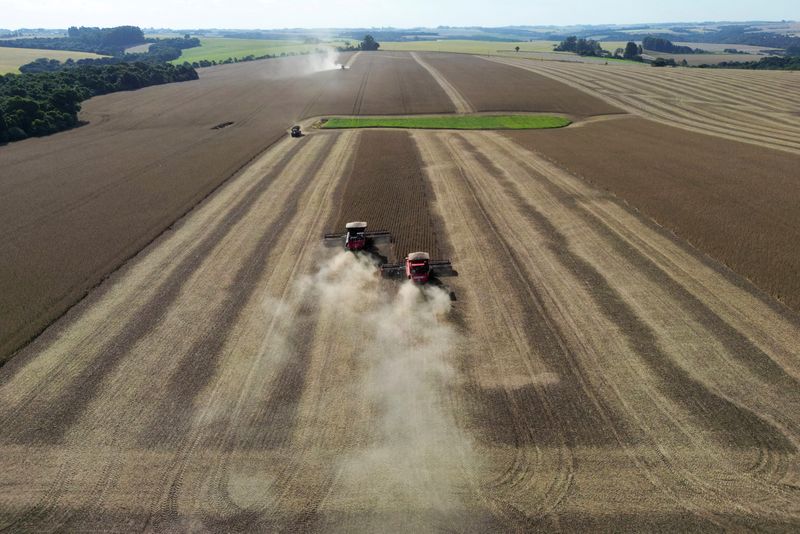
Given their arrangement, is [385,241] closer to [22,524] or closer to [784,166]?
[22,524]

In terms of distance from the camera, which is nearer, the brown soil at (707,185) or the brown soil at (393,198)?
the brown soil at (707,185)

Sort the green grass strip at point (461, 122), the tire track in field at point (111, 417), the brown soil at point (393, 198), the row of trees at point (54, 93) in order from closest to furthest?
the tire track in field at point (111, 417), the brown soil at point (393, 198), the row of trees at point (54, 93), the green grass strip at point (461, 122)

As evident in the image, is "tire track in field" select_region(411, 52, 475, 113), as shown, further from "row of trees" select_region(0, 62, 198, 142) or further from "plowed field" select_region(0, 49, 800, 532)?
"row of trees" select_region(0, 62, 198, 142)

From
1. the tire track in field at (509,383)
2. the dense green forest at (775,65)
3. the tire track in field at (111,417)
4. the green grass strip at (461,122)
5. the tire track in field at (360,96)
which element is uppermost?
the dense green forest at (775,65)

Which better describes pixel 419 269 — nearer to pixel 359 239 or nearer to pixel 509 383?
pixel 359 239

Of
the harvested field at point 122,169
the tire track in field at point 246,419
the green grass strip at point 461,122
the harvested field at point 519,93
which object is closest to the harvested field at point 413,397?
the tire track in field at point 246,419

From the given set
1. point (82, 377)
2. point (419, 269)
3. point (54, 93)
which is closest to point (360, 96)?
point (54, 93)

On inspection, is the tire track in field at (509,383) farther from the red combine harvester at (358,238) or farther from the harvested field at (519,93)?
the harvested field at (519,93)

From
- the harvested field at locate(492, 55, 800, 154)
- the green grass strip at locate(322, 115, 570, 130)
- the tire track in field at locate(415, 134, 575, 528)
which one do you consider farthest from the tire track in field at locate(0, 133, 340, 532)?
the harvested field at locate(492, 55, 800, 154)
